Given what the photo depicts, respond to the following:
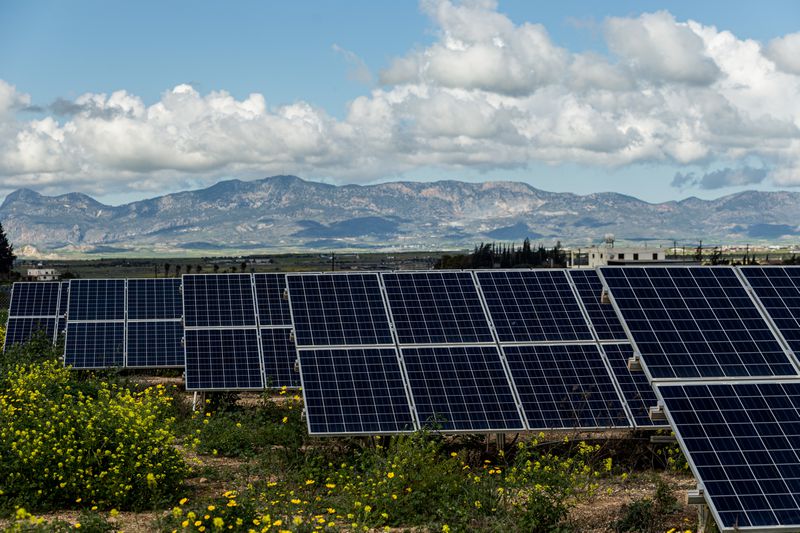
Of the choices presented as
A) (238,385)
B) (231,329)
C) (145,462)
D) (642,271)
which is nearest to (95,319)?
(231,329)

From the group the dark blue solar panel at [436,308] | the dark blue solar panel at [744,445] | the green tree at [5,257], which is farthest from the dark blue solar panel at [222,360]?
the green tree at [5,257]

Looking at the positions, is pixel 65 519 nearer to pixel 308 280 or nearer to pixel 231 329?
pixel 308 280

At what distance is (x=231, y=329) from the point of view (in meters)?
30.0

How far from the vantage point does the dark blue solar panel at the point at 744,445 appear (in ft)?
43.4

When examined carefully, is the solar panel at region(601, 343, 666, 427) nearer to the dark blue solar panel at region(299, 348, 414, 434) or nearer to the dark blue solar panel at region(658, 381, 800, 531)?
the dark blue solar panel at region(658, 381, 800, 531)

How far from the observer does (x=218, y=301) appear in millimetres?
31453

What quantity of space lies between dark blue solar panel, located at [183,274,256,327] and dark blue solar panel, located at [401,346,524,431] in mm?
10943

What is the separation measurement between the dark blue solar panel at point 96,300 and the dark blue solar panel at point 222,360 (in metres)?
8.56

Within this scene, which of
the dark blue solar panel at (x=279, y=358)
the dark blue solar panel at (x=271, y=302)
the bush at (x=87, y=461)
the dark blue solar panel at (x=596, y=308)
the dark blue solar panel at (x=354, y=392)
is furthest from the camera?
the dark blue solar panel at (x=271, y=302)

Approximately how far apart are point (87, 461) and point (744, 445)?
38.5 ft

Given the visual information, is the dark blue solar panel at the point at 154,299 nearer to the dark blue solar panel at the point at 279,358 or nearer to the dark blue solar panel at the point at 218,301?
the dark blue solar panel at the point at 218,301

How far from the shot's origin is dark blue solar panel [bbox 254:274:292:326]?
31.0m

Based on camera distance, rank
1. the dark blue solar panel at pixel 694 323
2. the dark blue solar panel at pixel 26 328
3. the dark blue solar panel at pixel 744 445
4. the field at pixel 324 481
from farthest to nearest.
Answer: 1. the dark blue solar panel at pixel 26 328
2. the dark blue solar panel at pixel 694 323
3. the field at pixel 324 481
4. the dark blue solar panel at pixel 744 445

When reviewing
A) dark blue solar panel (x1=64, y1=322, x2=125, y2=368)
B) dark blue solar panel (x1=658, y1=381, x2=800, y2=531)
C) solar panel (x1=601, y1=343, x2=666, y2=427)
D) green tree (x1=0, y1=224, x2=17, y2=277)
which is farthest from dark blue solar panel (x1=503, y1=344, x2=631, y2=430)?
green tree (x1=0, y1=224, x2=17, y2=277)
